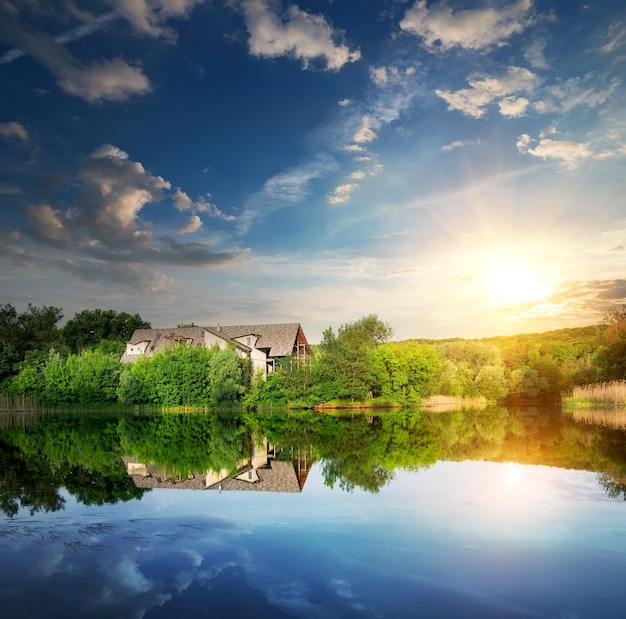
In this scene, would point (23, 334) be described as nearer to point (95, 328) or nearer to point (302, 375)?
point (95, 328)

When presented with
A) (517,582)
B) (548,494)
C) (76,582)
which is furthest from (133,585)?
(548,494)

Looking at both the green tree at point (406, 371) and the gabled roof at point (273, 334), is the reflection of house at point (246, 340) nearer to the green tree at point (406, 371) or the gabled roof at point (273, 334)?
the gabled roof at point (273, 334)

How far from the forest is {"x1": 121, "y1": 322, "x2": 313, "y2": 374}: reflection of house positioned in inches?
151

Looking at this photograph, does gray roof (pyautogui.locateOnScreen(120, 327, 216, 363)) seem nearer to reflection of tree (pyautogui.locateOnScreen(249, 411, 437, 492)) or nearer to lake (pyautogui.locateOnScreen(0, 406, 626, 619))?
reflection of tree (pyautogui.locateOnScreen(249, 411, 437, 492))

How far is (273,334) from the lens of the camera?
50.5m

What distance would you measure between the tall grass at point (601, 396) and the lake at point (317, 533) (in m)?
24.0

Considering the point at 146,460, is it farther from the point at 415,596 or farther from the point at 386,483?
the point at 415,596

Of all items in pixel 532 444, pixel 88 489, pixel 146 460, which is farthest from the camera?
pixel 532 444

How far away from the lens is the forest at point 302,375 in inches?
1630

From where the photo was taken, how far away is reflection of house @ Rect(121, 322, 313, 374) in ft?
159

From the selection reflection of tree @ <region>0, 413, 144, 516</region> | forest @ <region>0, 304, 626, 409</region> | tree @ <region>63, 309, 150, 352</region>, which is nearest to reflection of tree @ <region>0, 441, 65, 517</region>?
reflection of tree @ <region>0, 413, 144, 516</region>

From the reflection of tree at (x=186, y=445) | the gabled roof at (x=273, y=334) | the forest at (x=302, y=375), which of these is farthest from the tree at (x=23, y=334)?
the reflection of tree at (x=186, y=445)

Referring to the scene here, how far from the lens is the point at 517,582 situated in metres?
6.16

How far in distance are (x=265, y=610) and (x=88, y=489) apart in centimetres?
760
